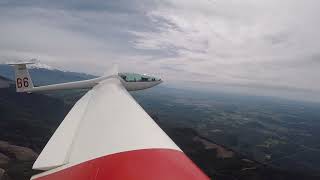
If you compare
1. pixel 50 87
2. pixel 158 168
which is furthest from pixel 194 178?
pixel 50 87

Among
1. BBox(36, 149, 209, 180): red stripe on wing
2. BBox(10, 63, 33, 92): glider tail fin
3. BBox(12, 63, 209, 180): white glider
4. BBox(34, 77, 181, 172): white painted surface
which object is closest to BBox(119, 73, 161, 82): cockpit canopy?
BBox(10, 63, 33, 92): glider tail fin

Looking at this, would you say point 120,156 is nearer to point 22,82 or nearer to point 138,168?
point 138,168

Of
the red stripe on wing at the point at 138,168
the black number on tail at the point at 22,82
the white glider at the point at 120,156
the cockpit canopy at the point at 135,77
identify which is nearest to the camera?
the red stripe on wing at the point at 138,168

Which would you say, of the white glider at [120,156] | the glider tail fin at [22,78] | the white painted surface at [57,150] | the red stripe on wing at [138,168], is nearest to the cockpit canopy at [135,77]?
the glider tail fin at [22,78]

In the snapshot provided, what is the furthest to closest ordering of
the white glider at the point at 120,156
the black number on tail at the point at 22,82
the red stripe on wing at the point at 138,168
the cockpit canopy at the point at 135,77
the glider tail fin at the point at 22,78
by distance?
1. the black number on tail at the point at 22,82
2. the glider tail fin at the point at 22,78
3. the cockpit canopy at the point at 135,77
4. the white glider at the point at 120,156
5. the red stripe on wing at the point at 138,168

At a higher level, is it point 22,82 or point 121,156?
point 121,156

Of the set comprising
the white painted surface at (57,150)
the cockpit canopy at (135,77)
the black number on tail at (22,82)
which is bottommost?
the white painted surface at (57,150)

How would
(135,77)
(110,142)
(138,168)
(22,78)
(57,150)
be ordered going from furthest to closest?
1. (22,78)
2. (135,77)
3. (57,150)
4. (110,142)
5. (138,168)

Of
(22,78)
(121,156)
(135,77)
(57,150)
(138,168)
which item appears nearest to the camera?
(138,168)

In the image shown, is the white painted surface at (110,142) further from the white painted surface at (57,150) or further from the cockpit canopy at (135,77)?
the cockpit canopy at (135,77)

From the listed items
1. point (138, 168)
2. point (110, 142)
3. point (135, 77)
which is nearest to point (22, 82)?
point (135, 77)

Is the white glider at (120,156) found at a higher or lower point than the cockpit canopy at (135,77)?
lower

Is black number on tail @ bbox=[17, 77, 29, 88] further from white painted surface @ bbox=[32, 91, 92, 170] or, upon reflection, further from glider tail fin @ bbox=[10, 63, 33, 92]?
white painted surface @ bbox=[32, 91, 92, 170]
